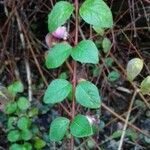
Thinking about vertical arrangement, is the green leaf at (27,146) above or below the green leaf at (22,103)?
below

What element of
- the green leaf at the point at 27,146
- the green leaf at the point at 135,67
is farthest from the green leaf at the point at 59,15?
the green leaf at the point at 27,146

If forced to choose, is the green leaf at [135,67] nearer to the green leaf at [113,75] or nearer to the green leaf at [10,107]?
the green leaf at [113,75]

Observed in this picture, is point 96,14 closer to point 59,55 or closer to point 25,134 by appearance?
point 59,55

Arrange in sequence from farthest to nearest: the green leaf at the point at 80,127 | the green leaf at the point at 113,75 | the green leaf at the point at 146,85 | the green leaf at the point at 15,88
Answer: the green leaf at the point at 113,75
the green leaf at the point at 15,88
the green leaf at the point at 146,85
the green leaf at the point at 80,127

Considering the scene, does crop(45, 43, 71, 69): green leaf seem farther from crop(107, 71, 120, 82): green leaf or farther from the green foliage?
crop(107, 71, 120, 82): green leaf

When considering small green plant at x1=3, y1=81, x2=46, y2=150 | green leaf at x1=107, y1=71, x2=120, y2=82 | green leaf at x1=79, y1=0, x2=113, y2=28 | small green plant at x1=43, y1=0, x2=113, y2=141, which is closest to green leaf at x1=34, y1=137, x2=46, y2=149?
small green plant at x1=3, y1=81, x2=46, y2=150

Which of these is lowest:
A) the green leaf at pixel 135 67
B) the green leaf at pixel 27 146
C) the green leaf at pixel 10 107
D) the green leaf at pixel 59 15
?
the green leaf at pixel 27 146

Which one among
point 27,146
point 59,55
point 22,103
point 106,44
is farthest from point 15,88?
point 59,55
